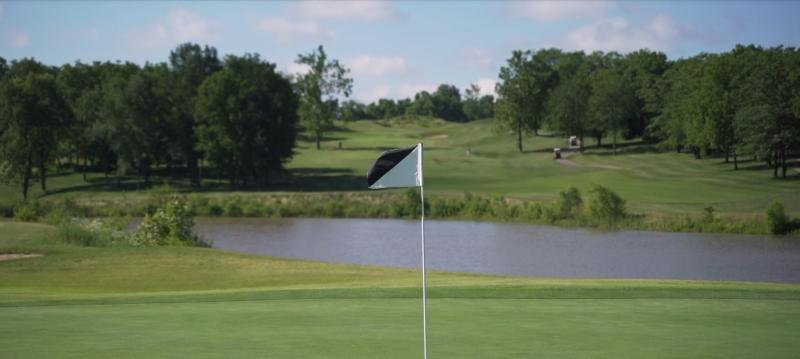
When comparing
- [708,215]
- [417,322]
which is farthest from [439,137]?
[417,322]

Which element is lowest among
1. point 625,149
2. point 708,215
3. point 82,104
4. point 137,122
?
point 708,215

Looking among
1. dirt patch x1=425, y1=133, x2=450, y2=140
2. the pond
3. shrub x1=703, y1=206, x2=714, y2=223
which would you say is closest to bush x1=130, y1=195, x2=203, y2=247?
the pond

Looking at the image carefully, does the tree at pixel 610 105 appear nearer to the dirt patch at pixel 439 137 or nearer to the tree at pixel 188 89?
the dirt patch at pixel 439 137

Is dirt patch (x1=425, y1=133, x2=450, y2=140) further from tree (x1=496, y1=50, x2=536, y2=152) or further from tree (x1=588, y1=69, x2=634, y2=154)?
tree (x1=588, y1=69, x2=634, y2=154)

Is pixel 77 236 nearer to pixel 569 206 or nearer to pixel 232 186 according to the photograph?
pixel 569 206

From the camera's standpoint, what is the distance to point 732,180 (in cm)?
6625

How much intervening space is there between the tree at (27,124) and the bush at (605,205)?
44.3 m

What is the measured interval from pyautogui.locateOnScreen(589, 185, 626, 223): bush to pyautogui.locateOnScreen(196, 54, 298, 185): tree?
108ft

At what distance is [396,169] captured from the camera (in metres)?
11.3

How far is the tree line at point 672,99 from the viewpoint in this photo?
66.9 metres

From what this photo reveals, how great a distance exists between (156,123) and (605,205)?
40503 mm

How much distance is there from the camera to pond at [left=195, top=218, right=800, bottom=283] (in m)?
36.0

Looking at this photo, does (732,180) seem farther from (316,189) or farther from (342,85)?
(342,85)

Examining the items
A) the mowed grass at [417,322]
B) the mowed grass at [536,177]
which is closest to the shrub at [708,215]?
the mowed grass at [536,177]
